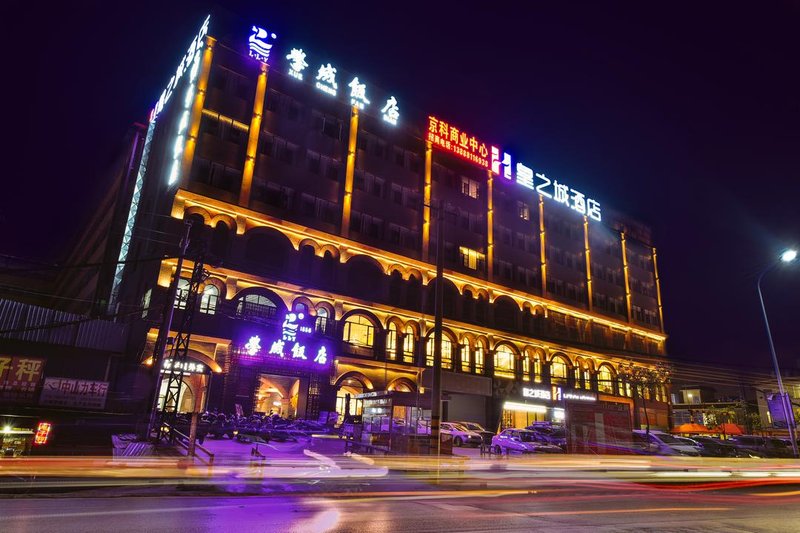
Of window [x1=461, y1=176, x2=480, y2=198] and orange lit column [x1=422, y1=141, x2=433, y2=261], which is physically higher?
window [x1=461, y1=176, x2=480, y2=198]

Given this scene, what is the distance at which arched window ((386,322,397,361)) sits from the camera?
129ft

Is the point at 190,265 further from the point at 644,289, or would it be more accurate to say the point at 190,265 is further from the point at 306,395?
the point at 644,289

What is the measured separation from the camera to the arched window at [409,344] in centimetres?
4038

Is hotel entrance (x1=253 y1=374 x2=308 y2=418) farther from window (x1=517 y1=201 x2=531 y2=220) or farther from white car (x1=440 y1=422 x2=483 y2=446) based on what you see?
window (x1=517 y1=201 x2=531 y2=220)

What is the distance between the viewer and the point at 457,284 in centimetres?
4509

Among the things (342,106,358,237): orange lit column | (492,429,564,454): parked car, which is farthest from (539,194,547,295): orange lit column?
(342,106,358,237): orange lit column

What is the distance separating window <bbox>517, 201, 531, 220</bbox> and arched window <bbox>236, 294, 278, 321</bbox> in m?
30.3

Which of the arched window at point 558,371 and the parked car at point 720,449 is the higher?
the arched window at point 558,371

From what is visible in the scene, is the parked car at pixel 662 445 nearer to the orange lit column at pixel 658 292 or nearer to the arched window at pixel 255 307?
the arched window at pixel 255 307

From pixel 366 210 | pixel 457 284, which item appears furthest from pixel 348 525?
pixel 457 284

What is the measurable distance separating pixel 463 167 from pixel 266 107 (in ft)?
67.7

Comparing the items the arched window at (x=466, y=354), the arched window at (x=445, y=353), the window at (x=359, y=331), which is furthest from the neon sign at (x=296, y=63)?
the arched window at (x=466, y=354)

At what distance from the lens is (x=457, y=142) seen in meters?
48.6

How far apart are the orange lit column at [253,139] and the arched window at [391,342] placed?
50.1ft
